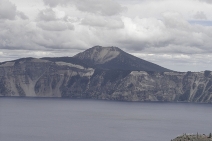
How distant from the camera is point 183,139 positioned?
A: 543 feet

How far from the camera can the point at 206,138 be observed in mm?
170250

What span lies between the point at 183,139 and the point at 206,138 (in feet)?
33.7
